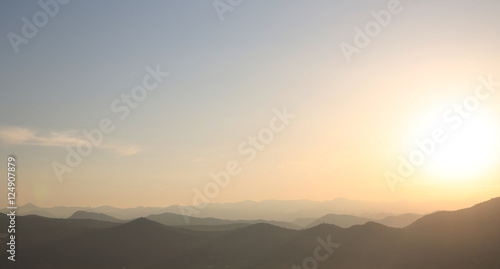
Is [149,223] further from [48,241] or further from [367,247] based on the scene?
[367,247]

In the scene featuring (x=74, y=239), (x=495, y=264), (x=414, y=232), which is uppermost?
(x=74, y=239)

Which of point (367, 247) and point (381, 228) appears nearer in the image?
point (367, 247)

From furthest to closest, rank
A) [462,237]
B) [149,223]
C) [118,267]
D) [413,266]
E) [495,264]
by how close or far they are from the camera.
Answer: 1. [149,223]
2. [118,267]
3. [462,237]
4. [413,266]
5. [495,264]

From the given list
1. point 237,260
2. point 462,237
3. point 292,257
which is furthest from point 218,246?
point 462,237

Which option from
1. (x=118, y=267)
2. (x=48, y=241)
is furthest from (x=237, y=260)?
(x=48, y=241)

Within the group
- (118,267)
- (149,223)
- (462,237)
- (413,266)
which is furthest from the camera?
(149,223)

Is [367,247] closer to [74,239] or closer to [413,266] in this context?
[413,266]

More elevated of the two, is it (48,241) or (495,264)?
(48,241)
